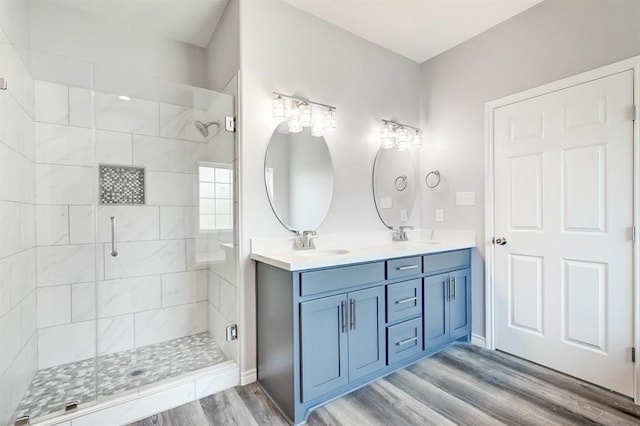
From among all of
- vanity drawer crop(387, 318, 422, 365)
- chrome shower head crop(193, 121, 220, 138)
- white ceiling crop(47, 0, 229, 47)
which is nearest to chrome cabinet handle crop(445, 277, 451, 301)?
vanity drawer crop(387, 318, 422, 365)

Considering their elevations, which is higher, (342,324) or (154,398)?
(342,324)

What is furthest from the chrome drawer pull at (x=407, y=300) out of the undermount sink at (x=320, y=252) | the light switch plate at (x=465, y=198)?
the light switch plate at (x=465, y=198)

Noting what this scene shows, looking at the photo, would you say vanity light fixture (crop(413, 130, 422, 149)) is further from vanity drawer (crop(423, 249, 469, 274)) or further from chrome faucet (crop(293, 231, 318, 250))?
chrome faucet (crop(293, 231, 318, 250))

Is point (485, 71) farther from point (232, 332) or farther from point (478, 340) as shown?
point (232, 332)

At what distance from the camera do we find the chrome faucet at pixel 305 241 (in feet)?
7.13

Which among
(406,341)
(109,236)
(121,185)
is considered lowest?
(406,341)

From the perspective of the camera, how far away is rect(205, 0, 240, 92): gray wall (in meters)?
2.06

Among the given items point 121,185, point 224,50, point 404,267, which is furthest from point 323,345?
point 224,50

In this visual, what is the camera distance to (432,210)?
292 centimetres

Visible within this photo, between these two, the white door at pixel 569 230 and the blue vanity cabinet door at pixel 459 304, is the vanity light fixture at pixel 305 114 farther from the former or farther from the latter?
the blue vanity cabinet door at pixel 459 304

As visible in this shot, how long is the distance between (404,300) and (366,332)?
39 centimetres

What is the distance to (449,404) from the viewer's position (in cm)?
175

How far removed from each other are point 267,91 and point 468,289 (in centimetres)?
230

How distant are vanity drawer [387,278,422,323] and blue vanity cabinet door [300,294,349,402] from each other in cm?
40
